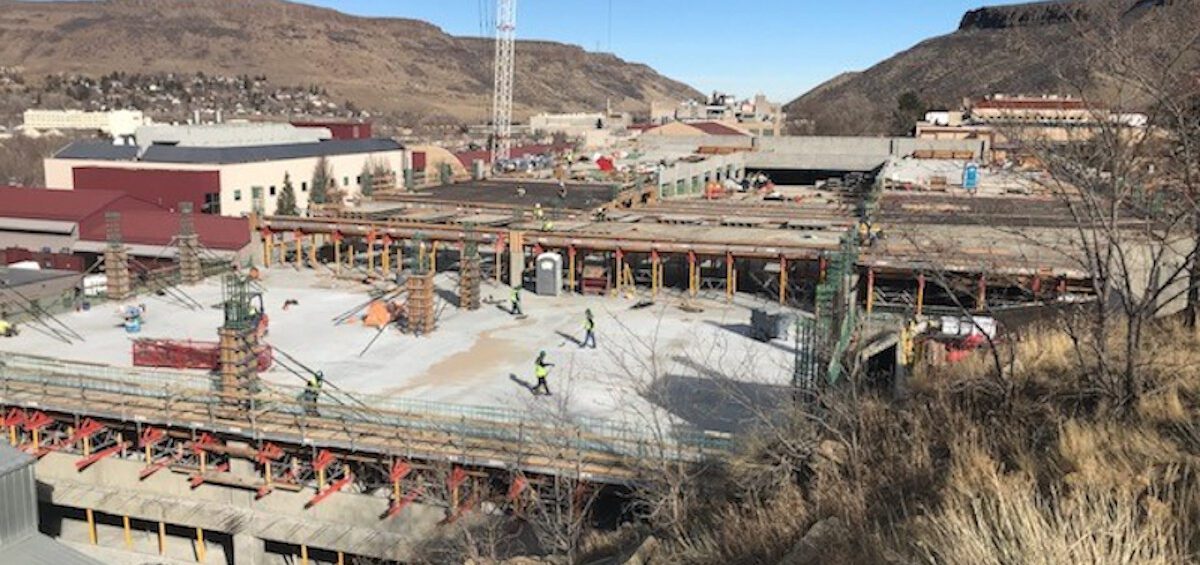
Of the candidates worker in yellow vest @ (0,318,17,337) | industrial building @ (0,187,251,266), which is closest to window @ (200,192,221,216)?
industrial building @ (0,187,251,266)

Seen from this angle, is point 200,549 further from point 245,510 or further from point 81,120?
point 81,120

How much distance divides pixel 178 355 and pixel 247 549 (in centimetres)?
677

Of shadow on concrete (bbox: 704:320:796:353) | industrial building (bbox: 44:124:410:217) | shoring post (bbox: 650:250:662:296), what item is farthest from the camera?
industrial building (bbox: 44:124:410:217)

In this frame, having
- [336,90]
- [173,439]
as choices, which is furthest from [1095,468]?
A: [336,90]

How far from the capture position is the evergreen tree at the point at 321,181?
172ft

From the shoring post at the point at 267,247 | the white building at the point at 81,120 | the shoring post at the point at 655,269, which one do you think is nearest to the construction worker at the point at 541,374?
the shoring post at the point at 655,269

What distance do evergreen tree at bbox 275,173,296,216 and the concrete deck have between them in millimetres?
17348

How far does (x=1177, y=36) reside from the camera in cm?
818

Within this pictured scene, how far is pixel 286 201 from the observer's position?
51.5 m

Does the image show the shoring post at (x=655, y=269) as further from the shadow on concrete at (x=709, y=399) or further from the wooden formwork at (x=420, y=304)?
the shadow on concrete at (x=709, y=399)

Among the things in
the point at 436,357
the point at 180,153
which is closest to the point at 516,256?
the point at 436,357

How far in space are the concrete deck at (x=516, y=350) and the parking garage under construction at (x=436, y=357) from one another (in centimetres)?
12

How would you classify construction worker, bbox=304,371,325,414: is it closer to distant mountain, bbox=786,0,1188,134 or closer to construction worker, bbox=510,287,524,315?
construction worker, bbox=510,287,524,315

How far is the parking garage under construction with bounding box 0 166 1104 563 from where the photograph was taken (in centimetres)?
1833
